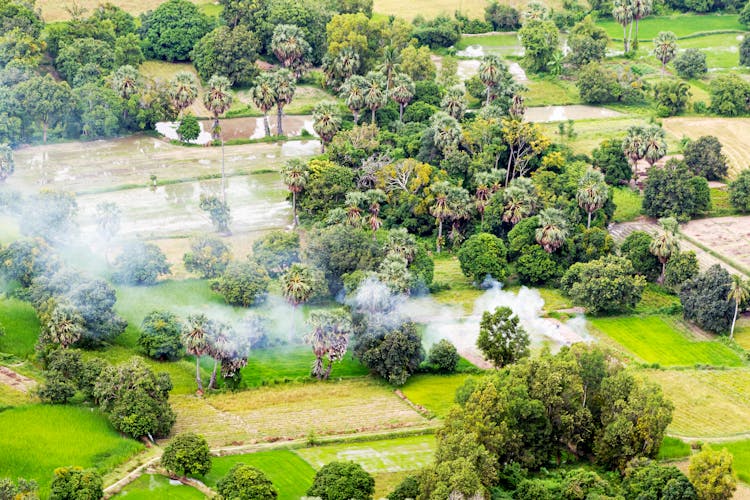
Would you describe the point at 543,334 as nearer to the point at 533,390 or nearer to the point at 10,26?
the point at 533,390

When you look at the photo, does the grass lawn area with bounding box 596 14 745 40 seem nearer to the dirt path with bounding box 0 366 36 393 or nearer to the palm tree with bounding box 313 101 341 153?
the palm tree with bounding box 313 101 341 153

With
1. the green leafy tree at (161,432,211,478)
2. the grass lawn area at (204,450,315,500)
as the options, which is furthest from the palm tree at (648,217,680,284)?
the green leafy tree at (161,432,211,478)

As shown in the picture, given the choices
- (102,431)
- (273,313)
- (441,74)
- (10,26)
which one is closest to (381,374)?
(273,313)

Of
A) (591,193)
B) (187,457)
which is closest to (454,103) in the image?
(591,193)

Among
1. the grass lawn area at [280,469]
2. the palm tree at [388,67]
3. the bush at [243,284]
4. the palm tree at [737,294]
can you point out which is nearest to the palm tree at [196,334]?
the grass lawn area at [280,469]

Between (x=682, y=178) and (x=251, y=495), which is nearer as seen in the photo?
(x=251, y=495)

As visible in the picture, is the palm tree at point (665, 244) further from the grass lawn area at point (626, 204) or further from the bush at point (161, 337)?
the bush at point (161, 337)
